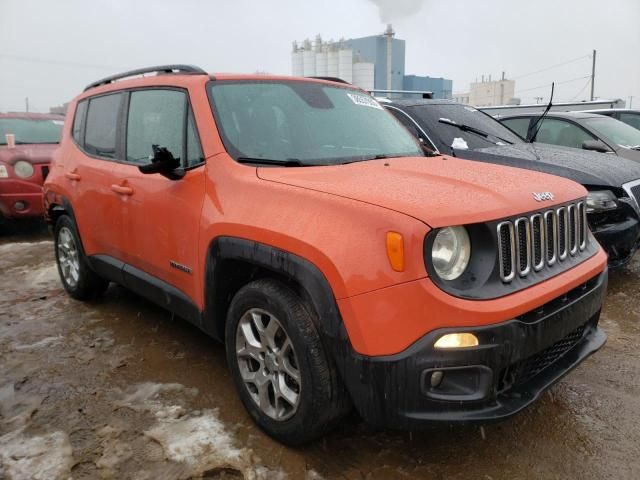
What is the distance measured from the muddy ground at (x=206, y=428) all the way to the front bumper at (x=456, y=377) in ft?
1.42

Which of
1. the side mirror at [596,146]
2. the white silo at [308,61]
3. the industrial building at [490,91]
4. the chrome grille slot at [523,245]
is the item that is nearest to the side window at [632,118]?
the side mirror at [596,146]

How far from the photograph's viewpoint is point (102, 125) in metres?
3.92

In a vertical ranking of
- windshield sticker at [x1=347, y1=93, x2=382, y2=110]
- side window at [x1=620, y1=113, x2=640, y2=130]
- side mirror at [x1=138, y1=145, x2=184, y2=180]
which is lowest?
side mirror at [x1=138, y1=145, x2=184, y2=180]

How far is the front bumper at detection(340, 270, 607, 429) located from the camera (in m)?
1.92

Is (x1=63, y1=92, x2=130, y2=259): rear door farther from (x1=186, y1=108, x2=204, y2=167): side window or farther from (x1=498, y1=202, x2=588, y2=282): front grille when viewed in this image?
(x1=498, y1=202, x2=588, y2=282): front grille

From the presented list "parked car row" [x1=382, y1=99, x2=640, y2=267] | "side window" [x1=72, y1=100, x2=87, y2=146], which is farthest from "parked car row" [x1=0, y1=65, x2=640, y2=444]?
"parked car row" [x1=382, y1=99, x2=640, y2=267]

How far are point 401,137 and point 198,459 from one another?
225 cm

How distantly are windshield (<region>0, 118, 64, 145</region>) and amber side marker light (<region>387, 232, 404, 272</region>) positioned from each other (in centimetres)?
728

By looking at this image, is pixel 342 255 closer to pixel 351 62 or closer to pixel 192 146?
pixel 192 146

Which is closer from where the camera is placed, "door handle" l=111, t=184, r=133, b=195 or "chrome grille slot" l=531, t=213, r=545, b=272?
"chrome grille slot" l=531, t=213, r=545, b=272

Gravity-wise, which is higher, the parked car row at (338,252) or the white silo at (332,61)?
the white silo at (332,61)

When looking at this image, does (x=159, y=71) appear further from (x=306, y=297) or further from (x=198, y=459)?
(x=198, y=459)

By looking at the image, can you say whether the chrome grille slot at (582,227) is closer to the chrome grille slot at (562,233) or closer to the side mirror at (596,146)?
the chrome grille slot at (562,233)

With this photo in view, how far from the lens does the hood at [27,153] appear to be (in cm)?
691
